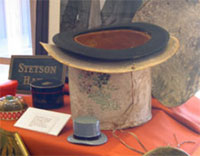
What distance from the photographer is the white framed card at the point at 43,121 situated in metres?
0.90

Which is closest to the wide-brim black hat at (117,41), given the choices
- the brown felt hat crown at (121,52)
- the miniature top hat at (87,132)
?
the brown felt hat crown at (121,52)

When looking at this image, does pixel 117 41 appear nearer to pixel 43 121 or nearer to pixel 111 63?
pixel 111 63

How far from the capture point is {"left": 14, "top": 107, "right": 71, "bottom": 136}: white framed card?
90 cm

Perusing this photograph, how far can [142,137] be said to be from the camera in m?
0.87

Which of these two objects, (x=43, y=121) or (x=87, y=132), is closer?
(x=87, y=132)

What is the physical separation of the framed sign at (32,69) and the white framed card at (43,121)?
31 centimetres

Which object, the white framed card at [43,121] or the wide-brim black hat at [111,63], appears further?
the white framed card at [43,121]

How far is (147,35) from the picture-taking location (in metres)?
0.95

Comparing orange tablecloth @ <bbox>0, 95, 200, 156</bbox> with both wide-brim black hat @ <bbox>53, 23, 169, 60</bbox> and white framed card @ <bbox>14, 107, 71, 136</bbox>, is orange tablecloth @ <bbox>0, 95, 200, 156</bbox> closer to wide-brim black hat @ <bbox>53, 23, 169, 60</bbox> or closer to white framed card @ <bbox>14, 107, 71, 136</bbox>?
white framed card @ <bbox>14, 107, 71, 136</bbox>

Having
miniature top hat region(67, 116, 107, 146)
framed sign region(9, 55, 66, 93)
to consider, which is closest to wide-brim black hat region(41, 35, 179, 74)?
miniature top hat region(67, 116, 107, 146)

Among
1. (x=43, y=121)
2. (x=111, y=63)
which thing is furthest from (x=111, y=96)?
(x=43, y=121)

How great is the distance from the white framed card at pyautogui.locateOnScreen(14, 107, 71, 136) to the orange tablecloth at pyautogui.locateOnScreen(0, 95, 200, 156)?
0.06 ft

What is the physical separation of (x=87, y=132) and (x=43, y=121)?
0.19 metres

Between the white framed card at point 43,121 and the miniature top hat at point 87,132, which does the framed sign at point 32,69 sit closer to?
the white framed card at point 43,121
